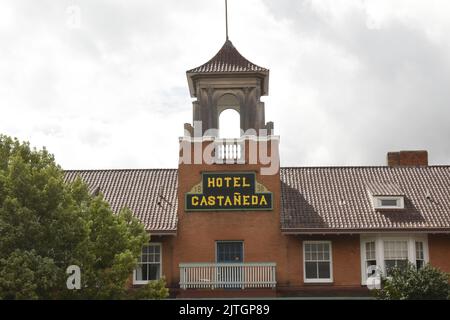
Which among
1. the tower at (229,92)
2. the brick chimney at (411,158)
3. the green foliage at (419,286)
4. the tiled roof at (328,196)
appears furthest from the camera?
the brick chimney at (411,158)

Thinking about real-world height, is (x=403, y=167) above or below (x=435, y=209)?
above

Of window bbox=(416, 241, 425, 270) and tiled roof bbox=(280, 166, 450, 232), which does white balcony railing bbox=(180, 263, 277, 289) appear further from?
window bbox=(416, 241, 425, 270)

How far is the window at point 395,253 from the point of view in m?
31.7

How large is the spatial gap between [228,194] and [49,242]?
11.7 meters

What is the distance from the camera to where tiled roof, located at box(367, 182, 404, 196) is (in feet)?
110

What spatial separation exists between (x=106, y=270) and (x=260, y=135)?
11766mm

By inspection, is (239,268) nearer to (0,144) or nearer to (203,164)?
(203,164)

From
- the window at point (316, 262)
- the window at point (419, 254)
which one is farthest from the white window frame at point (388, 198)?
the window at point (316, 262)

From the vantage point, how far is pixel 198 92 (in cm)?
3359

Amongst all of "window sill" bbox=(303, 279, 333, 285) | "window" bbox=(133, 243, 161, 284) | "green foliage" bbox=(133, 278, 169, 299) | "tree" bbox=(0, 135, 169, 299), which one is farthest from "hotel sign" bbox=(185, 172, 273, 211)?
"tree" bbox=(0, 135, 169, 299)

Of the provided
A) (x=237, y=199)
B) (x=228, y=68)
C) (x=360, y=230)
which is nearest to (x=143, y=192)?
(x=237, y=199)

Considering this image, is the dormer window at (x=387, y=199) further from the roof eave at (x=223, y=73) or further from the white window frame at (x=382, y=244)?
the roof eave at (x=223, y=73)

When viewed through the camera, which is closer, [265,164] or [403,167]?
[265,164]
